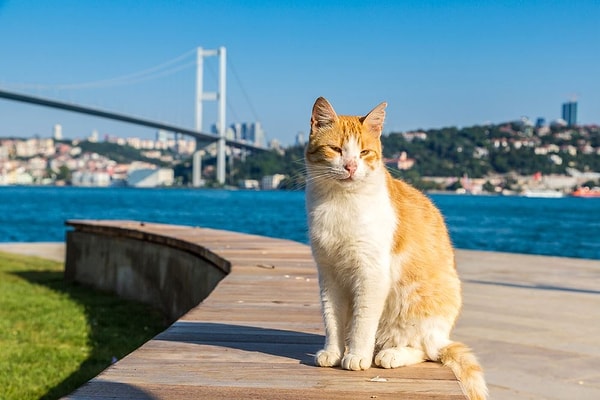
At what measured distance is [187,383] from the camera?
1.58 m

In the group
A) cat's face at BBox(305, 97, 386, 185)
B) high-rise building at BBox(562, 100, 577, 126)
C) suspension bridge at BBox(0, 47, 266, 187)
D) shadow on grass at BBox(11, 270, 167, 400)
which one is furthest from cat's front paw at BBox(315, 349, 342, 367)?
high-rise building at BBox(562, 100, 577, 126)

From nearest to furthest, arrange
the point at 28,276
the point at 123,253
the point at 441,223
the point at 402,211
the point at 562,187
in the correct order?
1. the point at 402,211
2. the point at 441,223
3. the point at 123,253
4. the point at 28,276
5. the point at 562,187

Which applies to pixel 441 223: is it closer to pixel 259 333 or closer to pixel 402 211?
pixel 402 211

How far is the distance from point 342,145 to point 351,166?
62mm

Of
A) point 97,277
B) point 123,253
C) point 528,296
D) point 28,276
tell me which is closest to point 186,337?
point 528,296

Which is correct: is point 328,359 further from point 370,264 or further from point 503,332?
point 503,332

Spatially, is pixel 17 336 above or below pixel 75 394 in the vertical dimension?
below

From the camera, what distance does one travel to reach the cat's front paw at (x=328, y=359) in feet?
5.71

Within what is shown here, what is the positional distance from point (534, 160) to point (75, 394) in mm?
45523

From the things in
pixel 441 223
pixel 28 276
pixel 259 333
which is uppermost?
pixel 441 223

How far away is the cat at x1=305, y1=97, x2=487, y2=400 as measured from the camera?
1.68m

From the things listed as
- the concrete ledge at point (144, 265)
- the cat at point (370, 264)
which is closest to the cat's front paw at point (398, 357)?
the cat at point (370, 264)

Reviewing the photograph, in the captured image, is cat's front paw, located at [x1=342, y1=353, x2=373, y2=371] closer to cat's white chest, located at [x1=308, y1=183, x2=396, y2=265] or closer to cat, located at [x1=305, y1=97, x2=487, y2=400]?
cat, located at [x1=305, y1=97, x2=487, y2=400]

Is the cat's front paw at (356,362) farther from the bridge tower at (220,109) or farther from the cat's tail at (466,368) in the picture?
the bridge tower at (220,109)
